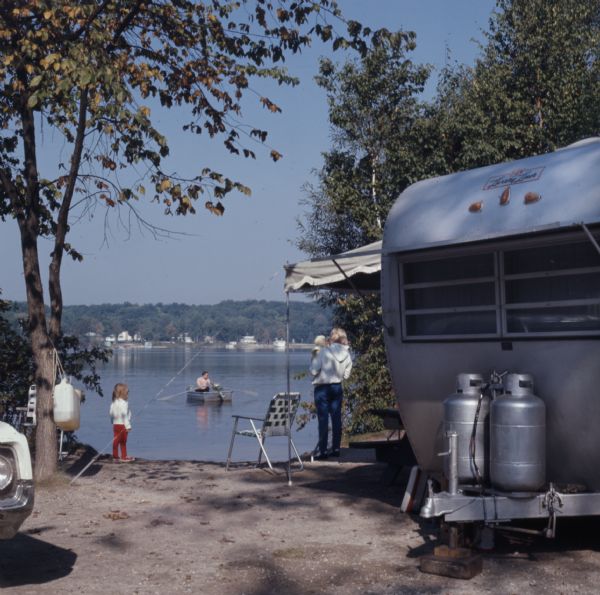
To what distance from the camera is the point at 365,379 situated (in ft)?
60.1

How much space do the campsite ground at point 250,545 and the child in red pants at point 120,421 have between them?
2.61 meters

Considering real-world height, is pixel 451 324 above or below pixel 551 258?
below

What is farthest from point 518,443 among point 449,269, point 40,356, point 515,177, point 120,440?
point 120,440

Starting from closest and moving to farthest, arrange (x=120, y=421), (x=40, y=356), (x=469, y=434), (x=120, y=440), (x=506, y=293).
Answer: (x=469, y=434) < (x=506, y=293) < (x=40, y=356) < (x=120, y=440) < (x=120, y=421)

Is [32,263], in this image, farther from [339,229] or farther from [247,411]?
[247,411]

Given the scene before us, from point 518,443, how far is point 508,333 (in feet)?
2.91

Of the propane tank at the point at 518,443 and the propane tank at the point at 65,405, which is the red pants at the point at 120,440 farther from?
the propane tank at the point at 518,443

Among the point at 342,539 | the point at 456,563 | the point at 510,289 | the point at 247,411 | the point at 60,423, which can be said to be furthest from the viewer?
the point at 247,411

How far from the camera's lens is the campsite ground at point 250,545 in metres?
6.14

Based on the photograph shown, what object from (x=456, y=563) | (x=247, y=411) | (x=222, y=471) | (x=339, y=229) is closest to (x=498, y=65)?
(x=339, y=229)

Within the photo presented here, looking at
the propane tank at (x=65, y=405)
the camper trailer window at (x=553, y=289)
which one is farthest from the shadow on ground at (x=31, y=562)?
the camper trailer window at (x=553, y=289)

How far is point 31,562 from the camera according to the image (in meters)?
6.68

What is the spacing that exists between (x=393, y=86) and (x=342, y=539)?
1665 centimetres

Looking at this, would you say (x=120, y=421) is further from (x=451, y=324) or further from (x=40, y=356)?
(x=451, y=324)
